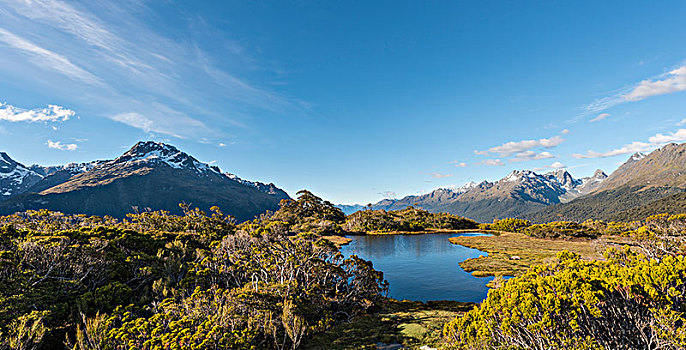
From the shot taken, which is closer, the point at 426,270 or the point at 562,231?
the point at 426,270

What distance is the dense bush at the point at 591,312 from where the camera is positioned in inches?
478

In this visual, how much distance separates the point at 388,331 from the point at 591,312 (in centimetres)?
1536

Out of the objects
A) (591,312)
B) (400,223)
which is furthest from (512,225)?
(591,312)

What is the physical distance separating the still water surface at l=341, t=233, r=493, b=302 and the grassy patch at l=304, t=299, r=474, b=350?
966cm

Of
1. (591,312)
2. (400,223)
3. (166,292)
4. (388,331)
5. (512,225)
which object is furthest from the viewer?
(400,223)

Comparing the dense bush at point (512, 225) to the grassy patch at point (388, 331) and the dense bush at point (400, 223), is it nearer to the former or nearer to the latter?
the dense bush at point (400, 223)

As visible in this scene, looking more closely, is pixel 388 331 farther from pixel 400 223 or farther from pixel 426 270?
pixel 400 223

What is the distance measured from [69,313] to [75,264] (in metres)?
6.24

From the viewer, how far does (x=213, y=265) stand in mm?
28250

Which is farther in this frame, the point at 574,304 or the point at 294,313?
the point at 294,313

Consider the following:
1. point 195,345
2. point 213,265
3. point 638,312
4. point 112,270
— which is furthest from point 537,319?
point 112,270

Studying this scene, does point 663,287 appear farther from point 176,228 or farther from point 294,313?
point 176,228

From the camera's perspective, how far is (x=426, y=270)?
54969mm

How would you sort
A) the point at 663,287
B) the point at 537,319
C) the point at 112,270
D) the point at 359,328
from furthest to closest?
the point at 112,270 → the point at 359,328 → the point at 537,319 → the point at 663,287
